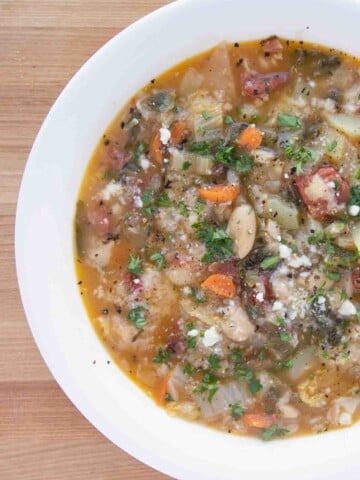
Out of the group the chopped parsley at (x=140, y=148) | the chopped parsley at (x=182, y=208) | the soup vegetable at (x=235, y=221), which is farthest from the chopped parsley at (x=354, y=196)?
the chopped parsley at (x=140, y=148)

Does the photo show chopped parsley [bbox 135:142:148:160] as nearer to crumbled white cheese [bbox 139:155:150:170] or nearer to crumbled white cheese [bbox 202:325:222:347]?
crumbled white cheese [bbox 139:155:150:170]

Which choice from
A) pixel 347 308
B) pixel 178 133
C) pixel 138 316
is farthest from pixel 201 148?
pixel 347 308

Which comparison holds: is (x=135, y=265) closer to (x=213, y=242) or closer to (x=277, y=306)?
(x=213, y=242)

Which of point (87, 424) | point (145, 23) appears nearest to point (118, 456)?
point (87, 424)

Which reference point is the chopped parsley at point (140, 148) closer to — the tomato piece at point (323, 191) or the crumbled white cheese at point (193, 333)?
the tomato piece at point (323, 191)

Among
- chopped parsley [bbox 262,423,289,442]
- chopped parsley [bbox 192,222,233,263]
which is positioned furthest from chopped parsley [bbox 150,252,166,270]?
chopped parsley [bbox 262,423,289,442]
